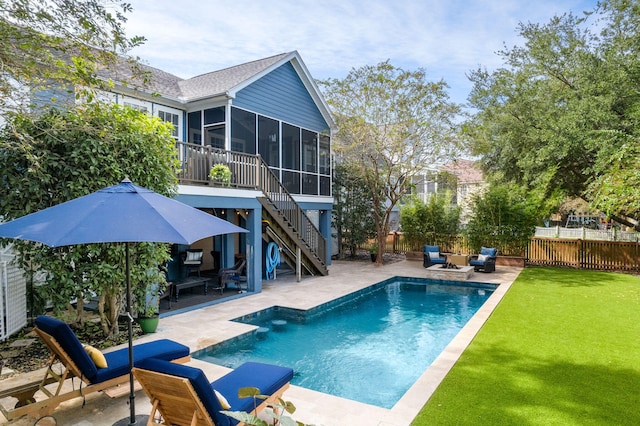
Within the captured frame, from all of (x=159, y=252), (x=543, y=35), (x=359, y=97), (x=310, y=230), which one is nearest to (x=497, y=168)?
(x=543, y=35)

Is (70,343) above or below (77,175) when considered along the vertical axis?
below

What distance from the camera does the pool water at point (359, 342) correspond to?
613cm

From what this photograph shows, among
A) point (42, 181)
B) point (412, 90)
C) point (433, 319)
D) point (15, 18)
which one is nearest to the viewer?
point (15, 18)

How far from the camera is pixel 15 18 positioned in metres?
5.59

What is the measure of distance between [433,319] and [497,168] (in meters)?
13.1

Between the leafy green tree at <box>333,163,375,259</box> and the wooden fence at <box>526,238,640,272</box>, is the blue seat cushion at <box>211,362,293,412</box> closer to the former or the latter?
the leafy green tree at <box>333,163,375,259</box>

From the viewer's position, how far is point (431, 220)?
1977 centimetres

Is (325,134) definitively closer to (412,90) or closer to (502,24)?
(412,90)

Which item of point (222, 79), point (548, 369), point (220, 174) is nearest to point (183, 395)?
point (548, 369)

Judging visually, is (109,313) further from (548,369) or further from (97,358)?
(548,369)

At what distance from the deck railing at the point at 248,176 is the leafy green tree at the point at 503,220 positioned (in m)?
8.09

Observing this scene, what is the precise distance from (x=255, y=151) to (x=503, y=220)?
1157 cm

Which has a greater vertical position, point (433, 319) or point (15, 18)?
point (15, 18)

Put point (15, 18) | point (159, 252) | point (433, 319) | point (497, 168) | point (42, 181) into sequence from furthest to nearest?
point (497, 168)
point (433, 319)
point (159, 252)
point (42, 181)
point (15, 18)
